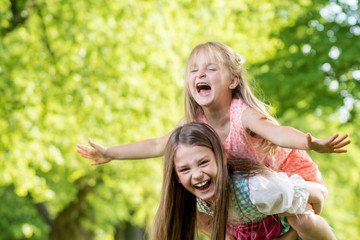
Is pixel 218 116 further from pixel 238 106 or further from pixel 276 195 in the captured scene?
pixel 276 195

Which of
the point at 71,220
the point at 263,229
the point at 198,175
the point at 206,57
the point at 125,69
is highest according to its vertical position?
the point at 125,69

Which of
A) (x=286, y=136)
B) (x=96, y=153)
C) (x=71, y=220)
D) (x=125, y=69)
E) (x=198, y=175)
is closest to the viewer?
(x=286, y=136)

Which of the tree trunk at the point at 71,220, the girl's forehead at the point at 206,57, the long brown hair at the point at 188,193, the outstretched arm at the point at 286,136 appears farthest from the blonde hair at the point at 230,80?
the tree trunk at the point at 71,220

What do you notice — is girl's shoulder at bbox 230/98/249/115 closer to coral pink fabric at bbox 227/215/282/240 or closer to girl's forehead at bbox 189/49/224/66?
girl's forehead at bbox 189/49/224/66

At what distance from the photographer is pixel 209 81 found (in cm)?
330

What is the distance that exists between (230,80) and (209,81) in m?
0.17

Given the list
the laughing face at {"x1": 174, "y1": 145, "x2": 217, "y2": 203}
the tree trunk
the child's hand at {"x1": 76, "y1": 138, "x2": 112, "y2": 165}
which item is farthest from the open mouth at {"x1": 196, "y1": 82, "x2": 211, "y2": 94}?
the tree trunk

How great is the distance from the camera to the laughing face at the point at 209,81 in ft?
10.8

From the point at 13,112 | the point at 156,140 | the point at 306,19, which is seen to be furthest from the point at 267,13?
the point at 156,140

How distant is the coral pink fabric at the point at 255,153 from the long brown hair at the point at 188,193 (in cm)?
11

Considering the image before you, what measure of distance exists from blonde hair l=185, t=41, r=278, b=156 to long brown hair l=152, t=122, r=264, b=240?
34 cm

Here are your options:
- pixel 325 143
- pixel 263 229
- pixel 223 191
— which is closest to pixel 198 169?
pixel 223 191

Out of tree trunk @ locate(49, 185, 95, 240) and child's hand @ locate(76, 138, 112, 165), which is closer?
child's hand @ locate(76, 138, 112, 165)

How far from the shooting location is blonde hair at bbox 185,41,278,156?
335 cm
